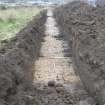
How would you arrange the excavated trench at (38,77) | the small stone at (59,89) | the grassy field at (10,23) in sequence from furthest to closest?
the grassy field at (10,23)
the small stone at (59,89)
the excavated trench at (38,77)

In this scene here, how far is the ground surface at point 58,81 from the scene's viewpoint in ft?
33.2

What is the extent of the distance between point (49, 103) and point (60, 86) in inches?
82.4

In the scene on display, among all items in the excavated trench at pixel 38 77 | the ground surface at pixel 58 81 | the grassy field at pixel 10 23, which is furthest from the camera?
the grassy field at pixel 10 23

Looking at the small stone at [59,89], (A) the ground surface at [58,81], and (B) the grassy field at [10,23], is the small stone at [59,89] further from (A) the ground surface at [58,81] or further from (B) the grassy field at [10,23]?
(B) the grassy field at [10,23]

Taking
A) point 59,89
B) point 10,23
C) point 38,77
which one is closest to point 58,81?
point 38,77

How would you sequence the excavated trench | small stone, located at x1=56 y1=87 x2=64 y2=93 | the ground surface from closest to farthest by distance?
1. the excavated trench
2. the ground surface
3. small stone, located at x1=56 y1=87 x2=64 y2=93

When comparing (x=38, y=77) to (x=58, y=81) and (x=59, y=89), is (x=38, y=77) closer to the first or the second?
(x=58, y=81)

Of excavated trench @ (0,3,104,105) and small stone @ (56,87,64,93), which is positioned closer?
excavated trench @ (0,3,104,105)

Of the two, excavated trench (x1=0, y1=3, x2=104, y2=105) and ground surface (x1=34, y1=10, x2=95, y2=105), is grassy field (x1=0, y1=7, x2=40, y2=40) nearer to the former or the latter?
excavated trench (x1=0, y1=3, x2=104, y2=105)

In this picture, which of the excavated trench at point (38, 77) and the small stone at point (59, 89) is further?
the small stone at point (59, 89)

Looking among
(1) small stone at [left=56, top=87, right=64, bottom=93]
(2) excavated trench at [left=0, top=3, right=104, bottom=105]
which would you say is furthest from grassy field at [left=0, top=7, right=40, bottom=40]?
(1) small stone at [left=56, top=87, right=64, bottom=93]

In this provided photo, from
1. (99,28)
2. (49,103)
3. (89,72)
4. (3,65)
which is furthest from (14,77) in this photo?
(99,28)

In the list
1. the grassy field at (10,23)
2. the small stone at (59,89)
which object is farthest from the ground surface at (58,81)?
the grassy field at (10,23)

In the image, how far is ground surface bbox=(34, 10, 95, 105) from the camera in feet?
33.2
